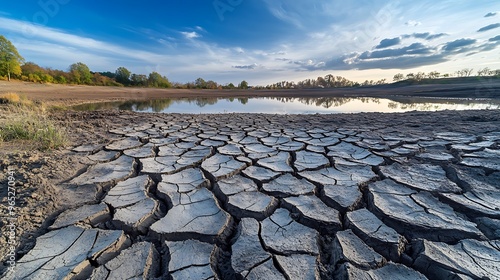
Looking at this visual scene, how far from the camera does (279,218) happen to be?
1414 mm

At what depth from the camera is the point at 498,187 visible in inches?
68.0

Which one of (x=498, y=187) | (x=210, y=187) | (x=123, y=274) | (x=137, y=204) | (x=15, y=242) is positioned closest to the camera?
(x=123, y=274)

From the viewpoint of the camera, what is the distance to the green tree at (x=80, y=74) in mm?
29516

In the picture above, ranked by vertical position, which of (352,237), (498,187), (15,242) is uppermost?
(498,187)

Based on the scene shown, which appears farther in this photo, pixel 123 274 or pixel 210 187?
pixel 210 187

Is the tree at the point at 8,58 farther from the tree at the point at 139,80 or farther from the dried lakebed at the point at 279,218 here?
the dried lakebed at the point at 279,218

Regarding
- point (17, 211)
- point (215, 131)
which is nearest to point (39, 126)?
point (17, 211)

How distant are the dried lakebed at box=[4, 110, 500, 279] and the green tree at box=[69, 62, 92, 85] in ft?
117

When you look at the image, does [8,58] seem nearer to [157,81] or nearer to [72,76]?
[72,76]

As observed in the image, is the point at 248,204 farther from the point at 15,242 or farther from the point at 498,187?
the point at 498,187

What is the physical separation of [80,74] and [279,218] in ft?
128

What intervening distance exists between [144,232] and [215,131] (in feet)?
9.33

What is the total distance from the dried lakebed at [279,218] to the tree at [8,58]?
31340 mm

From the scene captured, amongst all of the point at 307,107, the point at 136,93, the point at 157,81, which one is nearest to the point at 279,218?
the point at 307,107
